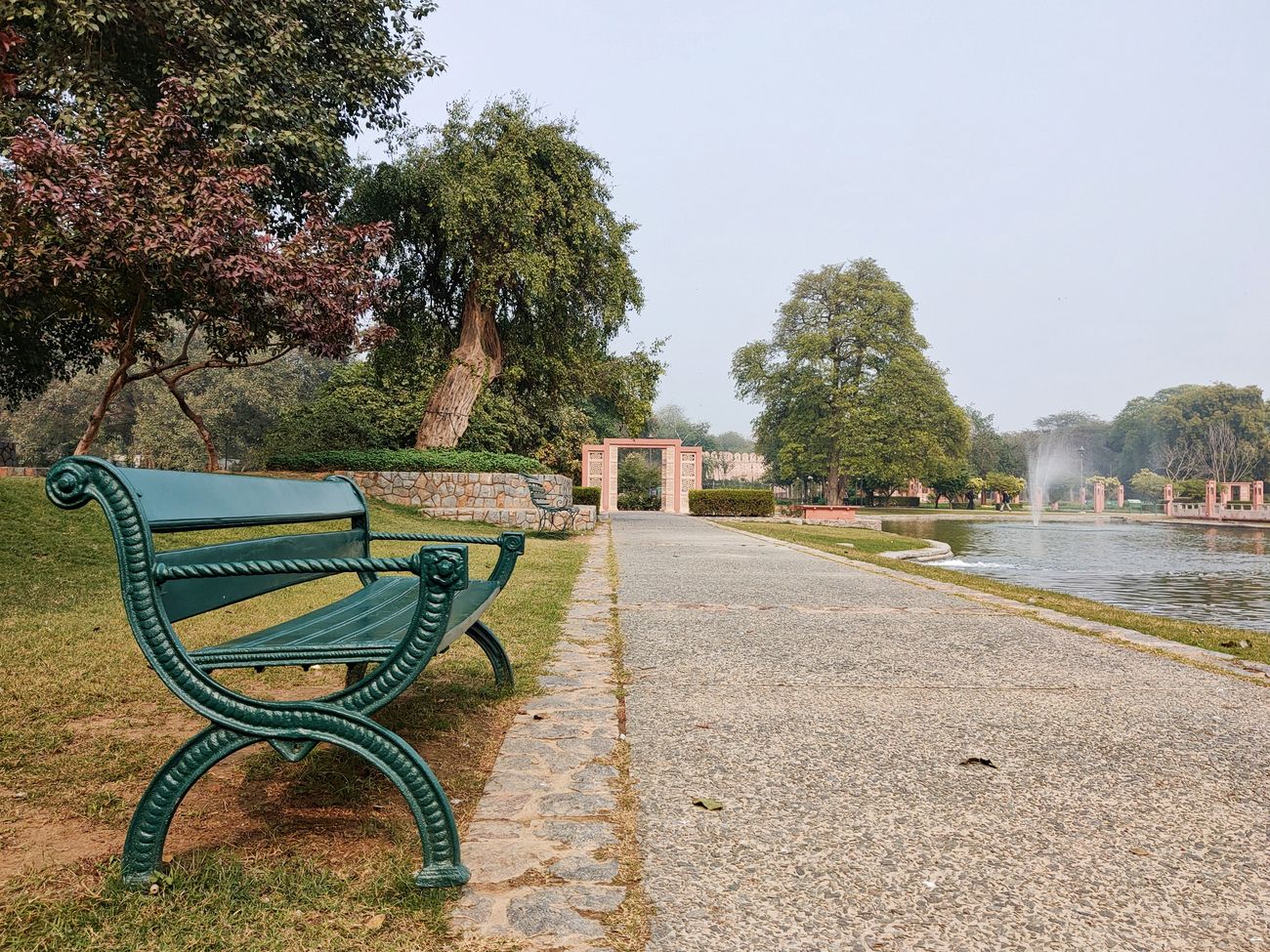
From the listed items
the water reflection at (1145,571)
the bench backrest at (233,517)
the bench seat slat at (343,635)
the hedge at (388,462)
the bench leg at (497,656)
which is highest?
the hedge at (388,462)

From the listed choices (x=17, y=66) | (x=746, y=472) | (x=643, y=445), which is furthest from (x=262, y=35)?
(x=746, y=472)

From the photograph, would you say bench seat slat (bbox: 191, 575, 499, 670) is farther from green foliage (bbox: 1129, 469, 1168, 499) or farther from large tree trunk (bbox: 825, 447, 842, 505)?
green foliage (bbox: 1129, 469, 1168, 499)

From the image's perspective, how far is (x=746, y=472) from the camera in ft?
286

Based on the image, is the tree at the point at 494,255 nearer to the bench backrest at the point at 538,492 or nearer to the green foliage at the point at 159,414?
the bench backrest at the point at 538,492

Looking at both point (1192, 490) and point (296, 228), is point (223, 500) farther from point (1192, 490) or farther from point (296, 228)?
point (1192, 490)

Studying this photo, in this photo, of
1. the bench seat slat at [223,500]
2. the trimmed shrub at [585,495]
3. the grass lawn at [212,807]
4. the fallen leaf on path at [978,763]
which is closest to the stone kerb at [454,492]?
the grass lawn at [212,807]

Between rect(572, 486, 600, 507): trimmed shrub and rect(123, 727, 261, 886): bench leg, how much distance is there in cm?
2715

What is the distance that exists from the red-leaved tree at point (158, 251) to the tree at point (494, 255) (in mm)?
4568

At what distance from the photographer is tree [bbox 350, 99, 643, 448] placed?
15.8m

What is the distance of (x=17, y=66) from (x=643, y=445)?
24.2m

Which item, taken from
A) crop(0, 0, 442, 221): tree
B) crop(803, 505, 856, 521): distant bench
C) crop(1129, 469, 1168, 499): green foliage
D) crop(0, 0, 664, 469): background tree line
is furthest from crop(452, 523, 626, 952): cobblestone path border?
crop(1129, 469, 1168, 499): green foliage

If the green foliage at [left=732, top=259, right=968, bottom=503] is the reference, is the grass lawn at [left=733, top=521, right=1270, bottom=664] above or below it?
below

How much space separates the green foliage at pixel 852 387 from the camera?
1293 inches

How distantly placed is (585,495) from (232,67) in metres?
21.1
